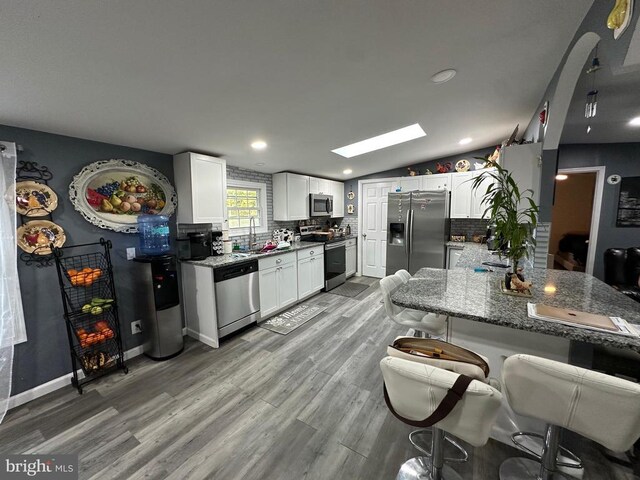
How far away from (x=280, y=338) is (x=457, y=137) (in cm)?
371

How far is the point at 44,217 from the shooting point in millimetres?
2027

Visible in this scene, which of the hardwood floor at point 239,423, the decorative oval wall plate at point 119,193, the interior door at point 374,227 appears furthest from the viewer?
the interior door at point 374,227

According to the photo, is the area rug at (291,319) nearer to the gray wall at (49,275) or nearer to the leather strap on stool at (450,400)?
the gray wall at (49,275)

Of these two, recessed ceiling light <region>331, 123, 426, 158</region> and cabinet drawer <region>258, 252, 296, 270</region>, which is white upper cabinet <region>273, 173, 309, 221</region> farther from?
recessed ceiling light <region>331, 123, 426, 158</region>

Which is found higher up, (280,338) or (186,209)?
(186,209)

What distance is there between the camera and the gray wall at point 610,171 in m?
2.88

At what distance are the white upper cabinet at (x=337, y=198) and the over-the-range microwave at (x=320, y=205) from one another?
0.22m

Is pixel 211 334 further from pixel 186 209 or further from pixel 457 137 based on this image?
pixel 457 137

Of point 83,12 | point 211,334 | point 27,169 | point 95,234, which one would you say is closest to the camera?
point 83,12

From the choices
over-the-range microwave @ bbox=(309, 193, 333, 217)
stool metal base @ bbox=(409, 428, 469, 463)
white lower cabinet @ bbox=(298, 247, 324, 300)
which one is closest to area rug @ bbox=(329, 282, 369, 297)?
white lower cabinet @ bbox=(298, 247, 324, 300)

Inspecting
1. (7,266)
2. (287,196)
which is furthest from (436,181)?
(7,266)

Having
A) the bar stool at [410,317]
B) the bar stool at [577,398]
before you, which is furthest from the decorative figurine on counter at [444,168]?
the bar stool at [577,398]

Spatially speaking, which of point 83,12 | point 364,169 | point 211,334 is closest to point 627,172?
point 364,169

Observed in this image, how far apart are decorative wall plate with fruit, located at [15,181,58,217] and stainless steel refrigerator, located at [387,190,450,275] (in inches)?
175
